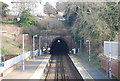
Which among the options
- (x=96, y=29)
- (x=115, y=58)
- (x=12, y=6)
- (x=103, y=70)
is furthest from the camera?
(x=12, y=6)

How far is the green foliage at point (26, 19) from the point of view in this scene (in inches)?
2143

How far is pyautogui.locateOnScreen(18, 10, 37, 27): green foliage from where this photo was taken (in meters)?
54.4

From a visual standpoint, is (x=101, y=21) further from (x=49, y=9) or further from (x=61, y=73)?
(x=49, y=9)

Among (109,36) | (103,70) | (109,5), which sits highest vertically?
(109,5)

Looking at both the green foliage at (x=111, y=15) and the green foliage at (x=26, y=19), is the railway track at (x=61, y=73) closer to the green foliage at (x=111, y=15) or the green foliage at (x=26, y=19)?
the green foliage at (x=111, y=15)

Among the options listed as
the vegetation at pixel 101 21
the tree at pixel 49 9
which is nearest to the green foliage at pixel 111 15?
the vegetation at pixel 101 21

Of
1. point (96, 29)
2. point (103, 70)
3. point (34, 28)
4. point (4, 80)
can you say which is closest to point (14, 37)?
point (34, 28)

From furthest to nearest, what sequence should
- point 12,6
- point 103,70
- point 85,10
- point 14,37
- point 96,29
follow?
point 12,6 → point 14,37 → point 85,10 → point 96,29 → point 103,70

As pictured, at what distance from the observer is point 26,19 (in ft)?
181

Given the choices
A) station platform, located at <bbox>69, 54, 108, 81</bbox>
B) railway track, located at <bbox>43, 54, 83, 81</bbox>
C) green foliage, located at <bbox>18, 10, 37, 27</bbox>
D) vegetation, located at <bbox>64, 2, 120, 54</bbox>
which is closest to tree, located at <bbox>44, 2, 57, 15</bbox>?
green foliage, located at <bbox>18, 10, 37, 27</bbox>

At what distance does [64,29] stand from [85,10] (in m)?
23.8

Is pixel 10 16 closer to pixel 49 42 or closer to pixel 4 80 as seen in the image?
pixel 49 42

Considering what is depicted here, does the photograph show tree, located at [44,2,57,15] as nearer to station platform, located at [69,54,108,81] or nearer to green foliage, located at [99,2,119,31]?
station platform, located at [69,54,108,81]

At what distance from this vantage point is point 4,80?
58.5ft
